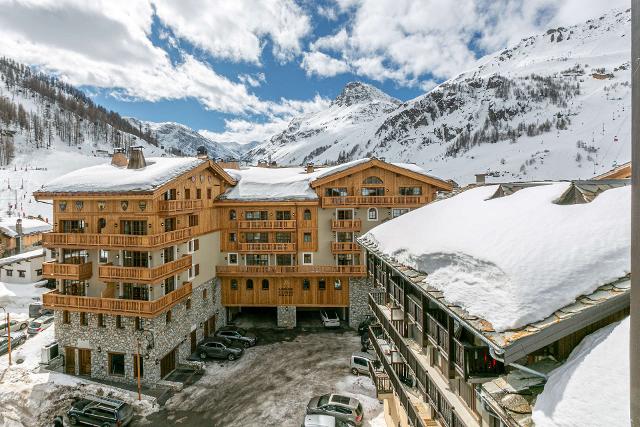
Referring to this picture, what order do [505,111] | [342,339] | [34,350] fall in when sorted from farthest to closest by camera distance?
[505,111] < [342,339] < [34,350]

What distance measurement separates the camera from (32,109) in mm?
194875

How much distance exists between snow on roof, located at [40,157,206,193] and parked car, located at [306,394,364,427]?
19342 millimetres

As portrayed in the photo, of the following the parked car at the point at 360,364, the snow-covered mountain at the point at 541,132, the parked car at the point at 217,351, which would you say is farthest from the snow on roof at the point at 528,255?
the snow-covered mountain at the point at 541,132

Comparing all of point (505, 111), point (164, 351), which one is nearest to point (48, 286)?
point (164, 351)

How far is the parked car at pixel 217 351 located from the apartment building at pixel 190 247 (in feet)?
4.71

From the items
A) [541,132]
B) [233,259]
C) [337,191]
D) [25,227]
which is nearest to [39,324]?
[233,259]

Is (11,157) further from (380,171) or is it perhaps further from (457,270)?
(457,270)

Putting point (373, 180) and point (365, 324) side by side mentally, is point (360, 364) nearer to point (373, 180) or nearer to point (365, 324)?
point (365, 324)

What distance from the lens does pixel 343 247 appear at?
3691 cm

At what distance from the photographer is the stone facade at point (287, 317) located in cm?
3822

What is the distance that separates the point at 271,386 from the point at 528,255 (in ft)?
80.8

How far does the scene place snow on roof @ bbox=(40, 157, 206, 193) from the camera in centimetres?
2739

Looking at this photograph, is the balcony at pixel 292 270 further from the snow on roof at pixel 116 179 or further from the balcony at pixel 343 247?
the snow on roof at pixel 116 179

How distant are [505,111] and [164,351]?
190m
